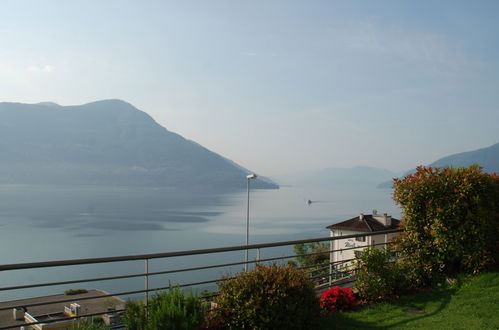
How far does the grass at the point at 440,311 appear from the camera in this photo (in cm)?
555

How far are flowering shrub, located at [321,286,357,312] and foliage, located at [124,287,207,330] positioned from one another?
7.72ft

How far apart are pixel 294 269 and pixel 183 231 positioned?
314 ft

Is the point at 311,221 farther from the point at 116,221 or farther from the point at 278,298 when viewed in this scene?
the point at 278,298

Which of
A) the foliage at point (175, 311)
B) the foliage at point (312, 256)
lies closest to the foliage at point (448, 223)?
the foliage at point (175, 311)

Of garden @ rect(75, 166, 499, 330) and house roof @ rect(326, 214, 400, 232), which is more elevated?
garden @ rect(75, 166, 499, 330)

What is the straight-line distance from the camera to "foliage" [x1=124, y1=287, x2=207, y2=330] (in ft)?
14.5

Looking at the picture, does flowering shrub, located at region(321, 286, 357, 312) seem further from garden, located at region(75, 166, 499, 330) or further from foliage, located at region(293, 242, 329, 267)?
foliage, located at region(293, 242, 329, 267)

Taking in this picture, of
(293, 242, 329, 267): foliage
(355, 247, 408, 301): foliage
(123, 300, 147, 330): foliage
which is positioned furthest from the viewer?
(293, 242, 329, 267): foliage

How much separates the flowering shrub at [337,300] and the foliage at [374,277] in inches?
13.6

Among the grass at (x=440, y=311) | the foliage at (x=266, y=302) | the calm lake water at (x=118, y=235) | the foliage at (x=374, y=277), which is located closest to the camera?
the foliage at (x=266, y=302)

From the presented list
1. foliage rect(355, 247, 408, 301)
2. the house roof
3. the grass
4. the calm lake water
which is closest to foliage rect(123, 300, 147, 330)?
the grass

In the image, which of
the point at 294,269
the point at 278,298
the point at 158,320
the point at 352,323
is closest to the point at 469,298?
the point at 352,323

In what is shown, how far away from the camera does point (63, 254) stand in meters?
73.7

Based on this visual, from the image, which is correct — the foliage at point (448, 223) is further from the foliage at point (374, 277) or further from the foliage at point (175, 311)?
the foliage at point (175, 311)
